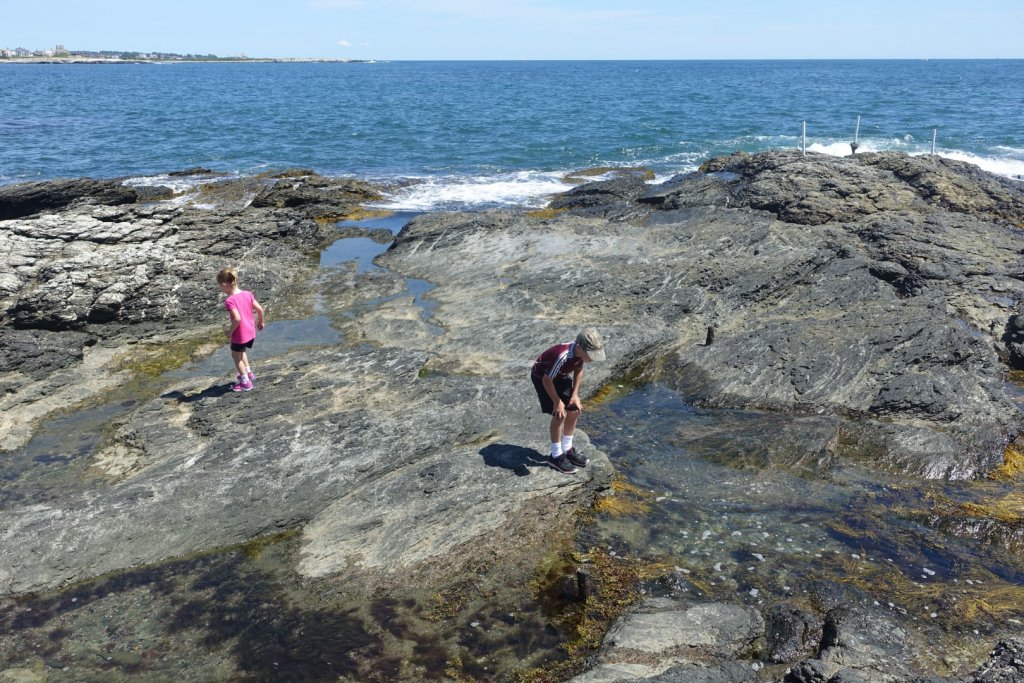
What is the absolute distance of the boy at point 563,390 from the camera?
8.63 m

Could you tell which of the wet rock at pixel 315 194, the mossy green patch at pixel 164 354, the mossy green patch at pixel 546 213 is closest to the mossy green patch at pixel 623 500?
the mossy green patch at pixel 164 354

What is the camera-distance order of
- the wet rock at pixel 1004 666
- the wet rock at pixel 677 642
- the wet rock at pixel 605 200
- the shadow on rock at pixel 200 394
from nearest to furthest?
1. the wet rock at pixel 1004 666
2. the wet rock at pixel 677 642
3. the shadow on rock at pixel 200 394
4. the wet rock at pixel 605 200

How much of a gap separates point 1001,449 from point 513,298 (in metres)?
9.03

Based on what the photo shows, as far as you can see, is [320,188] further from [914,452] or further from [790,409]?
[914,452]

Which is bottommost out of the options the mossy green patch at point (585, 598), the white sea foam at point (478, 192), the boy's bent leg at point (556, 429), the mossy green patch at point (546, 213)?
the mossy green patch at point (585, 598)

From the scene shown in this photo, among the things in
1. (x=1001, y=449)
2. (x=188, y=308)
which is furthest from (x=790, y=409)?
(x=188, y=308)

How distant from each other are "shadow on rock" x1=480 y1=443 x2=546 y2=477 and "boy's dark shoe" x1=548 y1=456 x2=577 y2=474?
0.15 metres

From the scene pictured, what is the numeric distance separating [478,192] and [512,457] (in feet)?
79.3

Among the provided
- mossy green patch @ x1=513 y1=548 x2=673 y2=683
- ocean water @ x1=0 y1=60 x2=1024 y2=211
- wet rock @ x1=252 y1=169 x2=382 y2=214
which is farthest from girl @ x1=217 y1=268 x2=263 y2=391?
ocean water @ x1=0 y1=60 x2=1024 y2=211

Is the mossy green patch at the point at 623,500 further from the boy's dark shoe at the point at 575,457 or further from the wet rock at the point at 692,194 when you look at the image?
the wet rock at the point at 692,194

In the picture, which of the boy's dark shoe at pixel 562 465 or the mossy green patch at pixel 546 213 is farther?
the mossy green patch at pixel 546 213

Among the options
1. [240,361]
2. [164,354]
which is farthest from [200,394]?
[164,354]

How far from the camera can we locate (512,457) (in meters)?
9.33

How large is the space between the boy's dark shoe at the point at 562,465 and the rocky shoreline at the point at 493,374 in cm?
29
